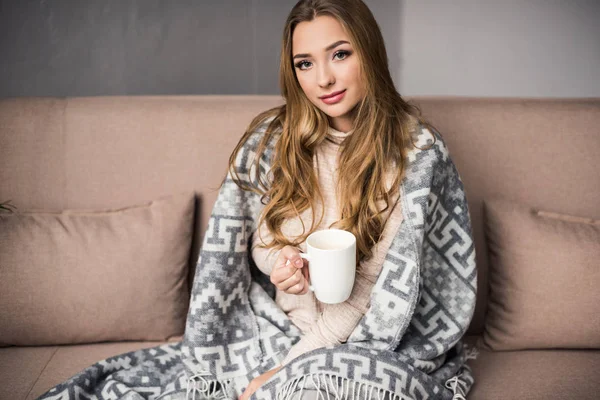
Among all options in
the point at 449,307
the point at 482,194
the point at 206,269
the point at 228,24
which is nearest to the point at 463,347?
the point at 449,307

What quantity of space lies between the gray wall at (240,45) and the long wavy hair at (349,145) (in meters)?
0.52

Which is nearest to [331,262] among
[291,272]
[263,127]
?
[291,272]

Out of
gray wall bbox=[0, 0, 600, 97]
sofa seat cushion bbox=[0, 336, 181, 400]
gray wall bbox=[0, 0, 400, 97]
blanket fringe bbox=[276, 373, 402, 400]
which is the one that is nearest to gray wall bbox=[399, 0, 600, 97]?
gray wall bbox=[0, 0, 600, 97]

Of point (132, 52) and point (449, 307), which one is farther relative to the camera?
point (132, 52)

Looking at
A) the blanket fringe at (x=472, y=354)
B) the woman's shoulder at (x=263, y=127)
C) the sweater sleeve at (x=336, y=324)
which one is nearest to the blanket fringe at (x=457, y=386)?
the blanket fringe at (x=472, y=354)

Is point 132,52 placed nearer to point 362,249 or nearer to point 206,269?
point 206,269

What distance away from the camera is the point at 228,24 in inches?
64.2

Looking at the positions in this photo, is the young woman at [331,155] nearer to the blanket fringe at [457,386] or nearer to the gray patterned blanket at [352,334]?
the gray patterned blanket at [352,334]

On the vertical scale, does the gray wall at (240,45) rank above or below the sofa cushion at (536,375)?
above

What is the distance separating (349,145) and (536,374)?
2.43 ft

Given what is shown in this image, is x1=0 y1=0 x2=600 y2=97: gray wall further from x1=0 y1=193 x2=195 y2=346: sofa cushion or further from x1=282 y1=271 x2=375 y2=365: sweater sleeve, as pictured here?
x1=282 y1=271 x2=375 y2=365: sweater sleeve

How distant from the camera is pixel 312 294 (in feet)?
4.05

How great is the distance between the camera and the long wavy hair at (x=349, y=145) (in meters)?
1.10

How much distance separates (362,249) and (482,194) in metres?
0.46
